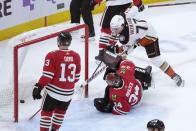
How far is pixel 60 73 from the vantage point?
3.67 metres

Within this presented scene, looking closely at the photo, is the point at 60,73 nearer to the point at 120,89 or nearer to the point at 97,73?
the point at 120,89

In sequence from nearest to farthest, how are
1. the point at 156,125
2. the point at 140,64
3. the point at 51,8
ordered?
1. the point at 156,125
2. the point at 140,64
3. the point at 51,8

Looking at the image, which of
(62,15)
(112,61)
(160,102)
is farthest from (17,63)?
(62,15)

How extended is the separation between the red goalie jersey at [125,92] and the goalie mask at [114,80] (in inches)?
1.7

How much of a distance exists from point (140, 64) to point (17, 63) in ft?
6.28

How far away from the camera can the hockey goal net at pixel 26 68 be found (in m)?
4.14

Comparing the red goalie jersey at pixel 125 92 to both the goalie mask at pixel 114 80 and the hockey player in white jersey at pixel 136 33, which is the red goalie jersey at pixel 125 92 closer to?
the goalie mask at pixel 114 80

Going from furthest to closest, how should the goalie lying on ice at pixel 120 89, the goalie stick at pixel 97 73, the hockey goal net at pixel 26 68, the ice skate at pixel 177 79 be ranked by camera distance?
1. the ice skate at pixel 177 79
2. the goalie stick at pixel 97 73
3. the goalie lying on ice at pixel 120 89
4. the hockey goal net at pixel 26 68

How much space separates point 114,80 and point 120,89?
4.2 inches

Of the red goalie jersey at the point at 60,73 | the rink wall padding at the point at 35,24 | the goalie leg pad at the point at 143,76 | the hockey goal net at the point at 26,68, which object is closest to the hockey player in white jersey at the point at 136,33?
the goalie leg pad at the point at 143,76

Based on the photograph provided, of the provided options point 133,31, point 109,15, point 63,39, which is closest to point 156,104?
point 133,31

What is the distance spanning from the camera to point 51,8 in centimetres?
620

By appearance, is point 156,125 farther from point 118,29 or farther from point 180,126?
point 118,29

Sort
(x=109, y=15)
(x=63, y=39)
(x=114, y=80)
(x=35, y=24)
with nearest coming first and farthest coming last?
(x=63, y=39), (x=114, y=80), (x=109, y=15), (x=35, y=24)
